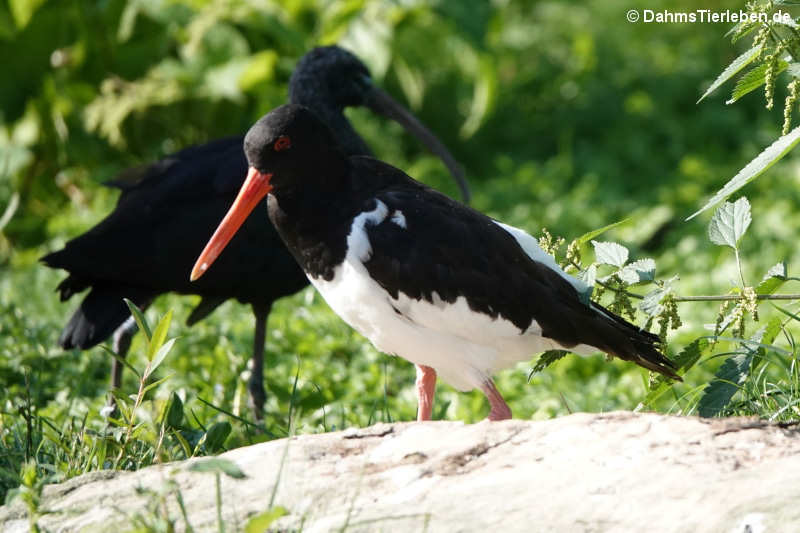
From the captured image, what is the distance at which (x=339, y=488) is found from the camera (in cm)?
264

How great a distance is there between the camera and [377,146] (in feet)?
27.4

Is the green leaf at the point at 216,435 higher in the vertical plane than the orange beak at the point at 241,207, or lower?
lower

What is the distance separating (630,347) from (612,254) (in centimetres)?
34

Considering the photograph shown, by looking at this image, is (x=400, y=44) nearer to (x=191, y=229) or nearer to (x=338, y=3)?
(x=338, y=3)

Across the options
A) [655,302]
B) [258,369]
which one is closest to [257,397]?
[258,369]

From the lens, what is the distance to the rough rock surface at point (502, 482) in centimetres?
242

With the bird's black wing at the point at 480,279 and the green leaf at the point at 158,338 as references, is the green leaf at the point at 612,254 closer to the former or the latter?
the bird's black wing at the point at 480,279

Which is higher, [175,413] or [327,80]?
[327,80]

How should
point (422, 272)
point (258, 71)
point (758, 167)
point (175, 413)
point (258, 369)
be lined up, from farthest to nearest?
point (258, 71), point (258, 369), point (175, 413), point (422, 272), point (758, 167)

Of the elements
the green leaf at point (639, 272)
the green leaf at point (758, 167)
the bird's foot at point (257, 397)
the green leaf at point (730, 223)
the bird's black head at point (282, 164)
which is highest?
the bird's black head at point (282, 164)

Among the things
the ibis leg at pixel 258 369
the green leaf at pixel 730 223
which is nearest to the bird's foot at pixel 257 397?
the ibis leg at pixel 258 369

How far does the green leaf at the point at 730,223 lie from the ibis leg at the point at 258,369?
2.09 meters

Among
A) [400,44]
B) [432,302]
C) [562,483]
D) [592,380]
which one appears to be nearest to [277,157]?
[432,302]

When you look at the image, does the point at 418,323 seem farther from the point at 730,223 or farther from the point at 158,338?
the point at 730,223
